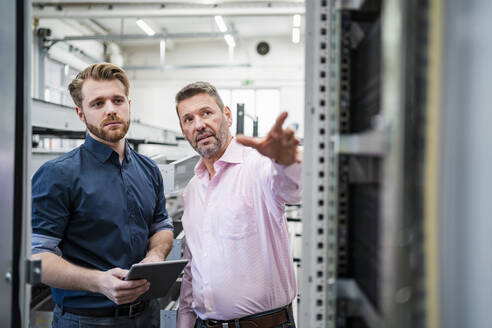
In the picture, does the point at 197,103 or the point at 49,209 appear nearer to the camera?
the point at 49,209

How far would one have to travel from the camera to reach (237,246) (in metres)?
1.34

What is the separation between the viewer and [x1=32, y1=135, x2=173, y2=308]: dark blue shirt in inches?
52.7

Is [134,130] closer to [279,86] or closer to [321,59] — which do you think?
[321,59]

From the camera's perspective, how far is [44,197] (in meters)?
1.34

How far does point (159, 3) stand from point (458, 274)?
18.9ft

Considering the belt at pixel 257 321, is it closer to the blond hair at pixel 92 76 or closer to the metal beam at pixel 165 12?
the blond hair at pixel 92 76

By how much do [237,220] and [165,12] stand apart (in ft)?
15.3

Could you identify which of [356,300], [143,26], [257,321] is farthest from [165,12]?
[356,300]

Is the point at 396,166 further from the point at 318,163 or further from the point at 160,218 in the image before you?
the point at 160,218

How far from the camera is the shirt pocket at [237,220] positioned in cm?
134

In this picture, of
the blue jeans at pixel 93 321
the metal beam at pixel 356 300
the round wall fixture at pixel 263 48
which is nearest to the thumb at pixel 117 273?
the blue jeans at pixel 93 321

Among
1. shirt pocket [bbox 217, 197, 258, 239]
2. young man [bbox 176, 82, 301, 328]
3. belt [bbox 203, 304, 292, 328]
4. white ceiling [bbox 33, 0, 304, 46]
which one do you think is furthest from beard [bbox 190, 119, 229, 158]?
white ceiling [bbox 33, 0, 304, 46]

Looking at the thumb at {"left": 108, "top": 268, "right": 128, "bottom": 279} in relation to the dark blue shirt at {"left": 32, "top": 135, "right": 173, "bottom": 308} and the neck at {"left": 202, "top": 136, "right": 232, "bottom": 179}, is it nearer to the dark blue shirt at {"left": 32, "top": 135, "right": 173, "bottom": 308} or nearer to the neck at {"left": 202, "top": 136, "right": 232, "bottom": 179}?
the dark blue shirt at {"left": 32, "top": 135, "right": 173, "bottom": 308}

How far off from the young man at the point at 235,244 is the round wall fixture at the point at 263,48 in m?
7.01
